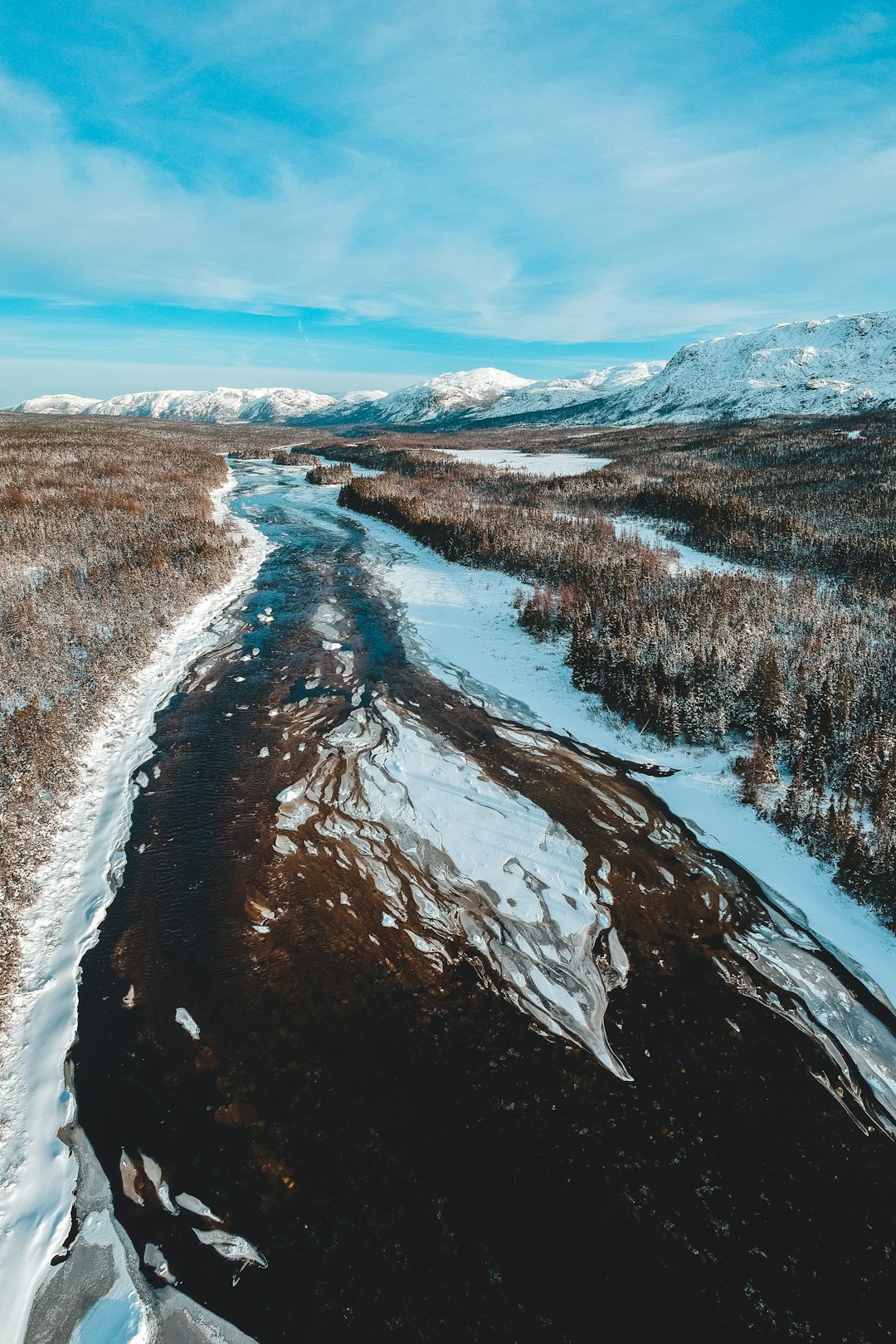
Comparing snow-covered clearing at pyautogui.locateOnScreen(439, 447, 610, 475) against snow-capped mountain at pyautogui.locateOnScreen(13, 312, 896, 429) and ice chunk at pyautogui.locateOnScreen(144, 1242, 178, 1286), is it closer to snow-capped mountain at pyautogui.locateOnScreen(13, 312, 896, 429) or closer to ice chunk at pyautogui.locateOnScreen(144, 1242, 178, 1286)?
snow-capped mountain at pyautogui.locateOnScreen(13, 312, 896, 429)

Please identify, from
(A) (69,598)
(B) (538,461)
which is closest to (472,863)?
(A) (69,598)

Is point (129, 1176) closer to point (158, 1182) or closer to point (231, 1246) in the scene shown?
point (158, 1182)

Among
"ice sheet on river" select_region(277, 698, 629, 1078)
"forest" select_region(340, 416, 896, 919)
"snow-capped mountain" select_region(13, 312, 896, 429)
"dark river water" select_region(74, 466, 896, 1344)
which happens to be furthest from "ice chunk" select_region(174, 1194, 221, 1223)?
"snow-capped mountain" select_region(13, 312, 896, 429)

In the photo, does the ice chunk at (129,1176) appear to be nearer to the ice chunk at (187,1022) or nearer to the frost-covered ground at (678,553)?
the ice chunk at (187,1022)

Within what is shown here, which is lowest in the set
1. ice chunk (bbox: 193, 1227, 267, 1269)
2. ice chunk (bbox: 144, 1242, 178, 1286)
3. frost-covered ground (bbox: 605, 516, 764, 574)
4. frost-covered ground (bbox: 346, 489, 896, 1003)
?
ice chunk (bbox: 144, 1242, 178, 1286)

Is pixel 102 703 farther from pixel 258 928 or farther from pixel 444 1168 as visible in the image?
pixel 444 1168
